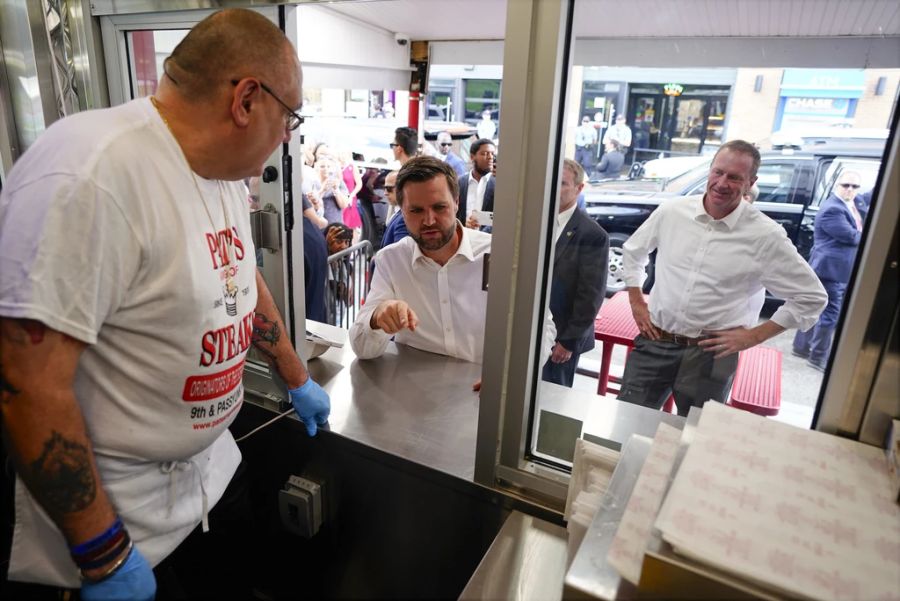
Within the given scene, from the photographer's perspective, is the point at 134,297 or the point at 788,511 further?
the point at 134,297

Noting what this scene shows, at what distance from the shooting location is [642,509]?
2.84 ft

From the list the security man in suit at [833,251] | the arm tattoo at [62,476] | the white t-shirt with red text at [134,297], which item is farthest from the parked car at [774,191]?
the arm tattoo at [62,476]

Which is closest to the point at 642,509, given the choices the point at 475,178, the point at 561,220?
the point at 561,220

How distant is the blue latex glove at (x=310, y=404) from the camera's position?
1.63m

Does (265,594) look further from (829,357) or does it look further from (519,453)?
(829,357)

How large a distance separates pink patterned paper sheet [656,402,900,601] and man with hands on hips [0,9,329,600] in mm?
937

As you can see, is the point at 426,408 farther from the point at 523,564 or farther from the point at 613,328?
the point at 613,328

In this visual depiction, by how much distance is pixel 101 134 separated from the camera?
1.00 m

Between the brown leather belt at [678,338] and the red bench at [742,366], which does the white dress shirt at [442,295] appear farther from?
the brown leather belt at [678,338]

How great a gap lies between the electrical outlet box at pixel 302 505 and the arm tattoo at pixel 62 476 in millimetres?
757

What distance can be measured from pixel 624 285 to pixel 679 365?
448mm

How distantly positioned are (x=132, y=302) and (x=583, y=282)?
1.53 m

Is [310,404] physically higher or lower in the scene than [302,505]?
higher

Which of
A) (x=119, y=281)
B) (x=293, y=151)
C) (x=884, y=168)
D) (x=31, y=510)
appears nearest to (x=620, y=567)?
(x=884, y=168)
